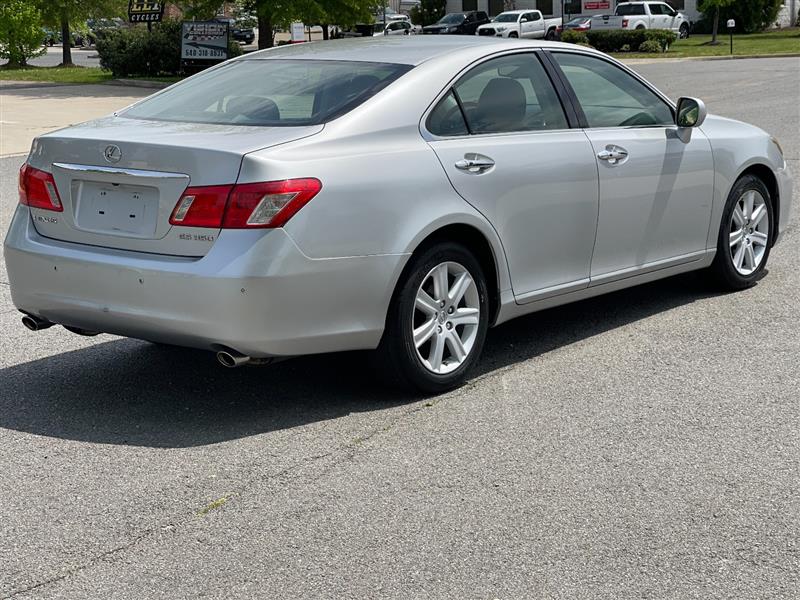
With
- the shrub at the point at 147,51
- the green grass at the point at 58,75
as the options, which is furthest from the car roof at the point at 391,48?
the green grass at the point at 58,75

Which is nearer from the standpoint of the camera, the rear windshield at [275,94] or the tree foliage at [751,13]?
the rear windshield at [275,94]

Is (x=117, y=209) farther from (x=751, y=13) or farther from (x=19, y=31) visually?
(x=751, y=13)

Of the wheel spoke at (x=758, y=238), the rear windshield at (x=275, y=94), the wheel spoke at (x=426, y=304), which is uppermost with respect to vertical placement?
the rear windshield at (x=275, y=94)

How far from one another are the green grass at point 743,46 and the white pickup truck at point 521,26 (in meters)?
7.09

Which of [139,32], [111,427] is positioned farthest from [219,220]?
[139,32]

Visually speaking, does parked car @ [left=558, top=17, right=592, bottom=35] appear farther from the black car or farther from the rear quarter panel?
the rear quarter panel

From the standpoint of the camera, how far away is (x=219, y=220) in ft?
16.1

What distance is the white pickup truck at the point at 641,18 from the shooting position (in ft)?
184

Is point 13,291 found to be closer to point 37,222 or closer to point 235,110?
point 37,222

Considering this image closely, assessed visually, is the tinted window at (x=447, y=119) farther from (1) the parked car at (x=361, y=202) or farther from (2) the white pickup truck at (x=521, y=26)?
(2) the white pickup truck at (x=521, y=26)

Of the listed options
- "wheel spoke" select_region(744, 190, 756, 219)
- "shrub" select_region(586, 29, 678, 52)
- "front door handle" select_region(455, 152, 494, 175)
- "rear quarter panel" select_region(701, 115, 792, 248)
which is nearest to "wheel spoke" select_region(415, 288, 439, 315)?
"front door handle" select_region(455, 152, 494, 175)

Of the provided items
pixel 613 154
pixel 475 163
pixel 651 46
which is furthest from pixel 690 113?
pixel 651 46

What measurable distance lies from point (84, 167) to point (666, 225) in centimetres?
320

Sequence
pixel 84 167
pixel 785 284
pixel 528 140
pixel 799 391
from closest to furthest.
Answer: pixel 84 167
pixel 799 391
pixel 528 140
pixel 785 284
